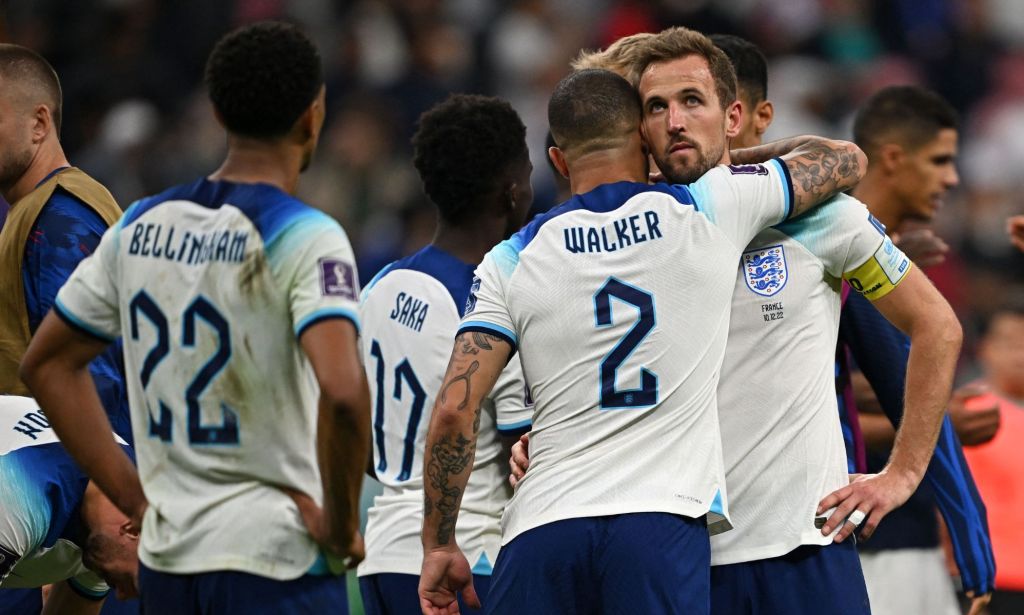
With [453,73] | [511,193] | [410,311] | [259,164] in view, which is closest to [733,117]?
[511,193]

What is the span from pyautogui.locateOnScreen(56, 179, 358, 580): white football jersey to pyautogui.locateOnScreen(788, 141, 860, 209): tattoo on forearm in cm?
155

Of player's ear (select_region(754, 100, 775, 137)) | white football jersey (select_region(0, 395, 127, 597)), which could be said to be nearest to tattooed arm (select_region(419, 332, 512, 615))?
white football jersey (select_region(0, 395, 127, 597))

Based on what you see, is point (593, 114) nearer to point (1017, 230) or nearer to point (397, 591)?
point (397, 591)

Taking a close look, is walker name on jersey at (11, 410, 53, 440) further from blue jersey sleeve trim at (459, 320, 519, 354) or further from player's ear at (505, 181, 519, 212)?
player's ear at (505, 181, 519, 212)

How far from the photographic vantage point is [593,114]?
4723mm

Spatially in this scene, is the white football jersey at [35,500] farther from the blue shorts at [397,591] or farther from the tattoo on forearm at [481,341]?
the tattoo on forearm at [481,341]

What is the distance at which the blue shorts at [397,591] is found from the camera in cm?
543

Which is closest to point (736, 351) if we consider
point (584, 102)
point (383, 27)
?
point (584, 102)

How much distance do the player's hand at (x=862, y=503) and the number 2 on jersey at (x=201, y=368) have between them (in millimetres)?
1870

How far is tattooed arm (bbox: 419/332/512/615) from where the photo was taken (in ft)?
15.0

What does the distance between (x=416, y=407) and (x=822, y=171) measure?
1.86 m

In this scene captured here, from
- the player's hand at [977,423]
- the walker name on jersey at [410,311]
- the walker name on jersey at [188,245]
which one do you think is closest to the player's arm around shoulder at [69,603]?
the walker name on jersey at [410,311]

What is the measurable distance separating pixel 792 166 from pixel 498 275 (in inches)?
40.3

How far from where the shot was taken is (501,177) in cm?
578
